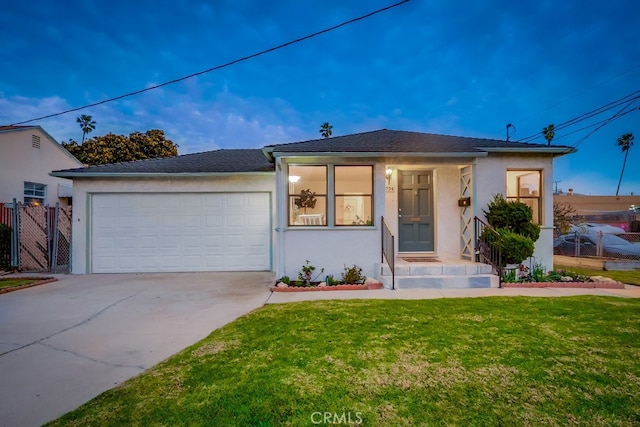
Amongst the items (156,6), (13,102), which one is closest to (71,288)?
(156,6)

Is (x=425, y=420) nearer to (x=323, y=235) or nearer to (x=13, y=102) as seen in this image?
(x=323, y=235)

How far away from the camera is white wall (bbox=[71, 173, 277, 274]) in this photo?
8.73 metres

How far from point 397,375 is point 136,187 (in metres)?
8.85

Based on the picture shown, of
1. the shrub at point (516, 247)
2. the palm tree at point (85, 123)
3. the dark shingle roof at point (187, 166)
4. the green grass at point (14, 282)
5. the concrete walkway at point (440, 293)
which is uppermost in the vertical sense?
the palm tree at point (85, 123)

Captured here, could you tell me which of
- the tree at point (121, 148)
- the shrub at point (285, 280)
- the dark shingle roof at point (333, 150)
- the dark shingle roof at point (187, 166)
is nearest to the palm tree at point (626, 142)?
the dark shingle roof at point (333, 150)

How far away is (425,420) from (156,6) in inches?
547

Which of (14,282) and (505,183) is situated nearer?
(14,282)

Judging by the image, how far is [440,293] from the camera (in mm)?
6266

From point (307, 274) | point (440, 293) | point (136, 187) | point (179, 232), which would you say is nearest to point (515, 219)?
point (440, 293)

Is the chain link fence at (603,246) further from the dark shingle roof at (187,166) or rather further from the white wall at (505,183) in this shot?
the dark shingle roof at (187,166)

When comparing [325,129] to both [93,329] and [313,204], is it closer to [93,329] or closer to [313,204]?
[313,204]

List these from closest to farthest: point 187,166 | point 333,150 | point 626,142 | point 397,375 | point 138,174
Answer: point 397,375
point 333,150
point 138,174
point 187,166
point 626,142

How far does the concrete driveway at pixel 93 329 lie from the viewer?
9.04 ft

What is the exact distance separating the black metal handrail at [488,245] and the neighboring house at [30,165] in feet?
46.8
